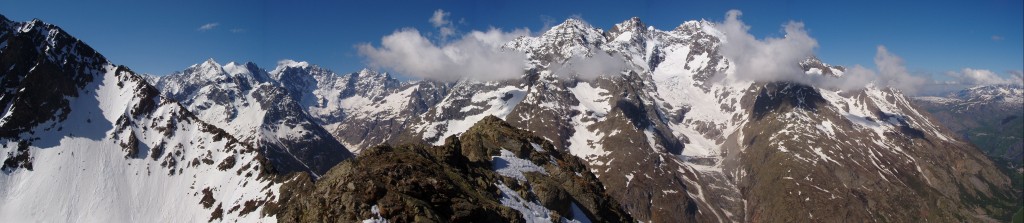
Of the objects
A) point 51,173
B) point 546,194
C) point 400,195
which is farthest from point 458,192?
point 51,173

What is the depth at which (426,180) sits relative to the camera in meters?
44.9

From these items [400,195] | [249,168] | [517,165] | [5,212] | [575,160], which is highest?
[249,168]

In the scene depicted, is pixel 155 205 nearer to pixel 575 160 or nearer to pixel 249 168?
pixel 249 168

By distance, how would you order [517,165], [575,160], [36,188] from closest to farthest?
[517,165] → [575,160] → [36,188]

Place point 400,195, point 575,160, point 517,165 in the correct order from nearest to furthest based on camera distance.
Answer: point 400,195 < point 517,165 < point 575,160

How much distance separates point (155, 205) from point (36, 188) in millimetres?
35815

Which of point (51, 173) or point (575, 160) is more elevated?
point (51, 173)

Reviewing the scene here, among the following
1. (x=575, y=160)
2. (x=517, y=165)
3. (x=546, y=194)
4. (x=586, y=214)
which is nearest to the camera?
(x=546, y=194)

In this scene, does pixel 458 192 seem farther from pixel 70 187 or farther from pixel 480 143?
pixel 70 187

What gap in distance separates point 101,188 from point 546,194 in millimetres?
190968

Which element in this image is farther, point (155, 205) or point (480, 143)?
point (155, 205)

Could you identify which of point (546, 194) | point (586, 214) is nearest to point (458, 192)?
point (546, 194)

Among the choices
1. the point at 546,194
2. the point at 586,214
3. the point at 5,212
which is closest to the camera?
the point at 546,194

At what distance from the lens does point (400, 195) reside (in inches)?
1570
